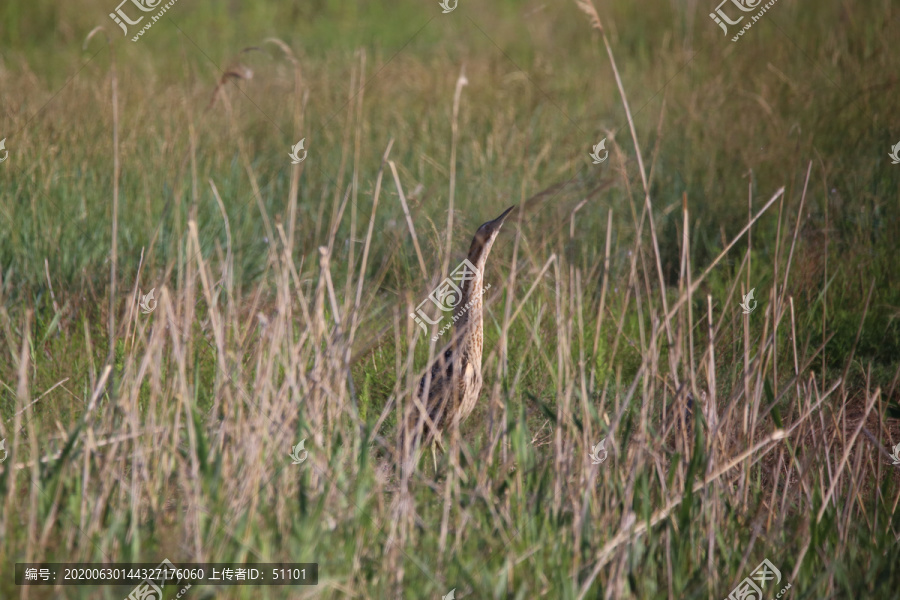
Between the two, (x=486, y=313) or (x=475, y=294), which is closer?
(x=475, y=294)

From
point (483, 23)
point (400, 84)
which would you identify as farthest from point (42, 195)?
point (483, 23)

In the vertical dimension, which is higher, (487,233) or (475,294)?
(487,233)

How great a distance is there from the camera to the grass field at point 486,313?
2557 mm

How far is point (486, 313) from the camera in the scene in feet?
Result: 15.4

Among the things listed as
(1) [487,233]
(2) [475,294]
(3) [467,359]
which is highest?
(1) [487,233]

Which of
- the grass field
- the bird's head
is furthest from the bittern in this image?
the grass field

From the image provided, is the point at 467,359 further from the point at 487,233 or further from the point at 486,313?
the point at 486,313

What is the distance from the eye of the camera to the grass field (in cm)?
256

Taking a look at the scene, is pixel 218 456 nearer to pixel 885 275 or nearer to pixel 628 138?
pixel 885 275

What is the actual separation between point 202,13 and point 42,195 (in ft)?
28.9

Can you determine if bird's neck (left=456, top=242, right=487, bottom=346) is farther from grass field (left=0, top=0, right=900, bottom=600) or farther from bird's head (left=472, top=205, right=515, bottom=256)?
grass field (left=0, top=0, right=900, bottom=600)

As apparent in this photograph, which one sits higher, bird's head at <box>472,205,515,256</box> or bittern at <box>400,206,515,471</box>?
bird's head at <box>472,205,515,256</box>

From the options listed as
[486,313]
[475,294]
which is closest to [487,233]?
[475,294]

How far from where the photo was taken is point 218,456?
2623 millimetres
